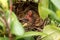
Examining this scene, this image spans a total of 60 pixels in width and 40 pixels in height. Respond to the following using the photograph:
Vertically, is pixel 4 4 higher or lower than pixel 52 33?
higher

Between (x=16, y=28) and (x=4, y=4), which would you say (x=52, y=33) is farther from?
(x=4, y=4)

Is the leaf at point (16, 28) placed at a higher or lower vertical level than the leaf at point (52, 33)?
higher

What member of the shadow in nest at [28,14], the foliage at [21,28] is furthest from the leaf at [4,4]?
the shadow in nest at [28,14]

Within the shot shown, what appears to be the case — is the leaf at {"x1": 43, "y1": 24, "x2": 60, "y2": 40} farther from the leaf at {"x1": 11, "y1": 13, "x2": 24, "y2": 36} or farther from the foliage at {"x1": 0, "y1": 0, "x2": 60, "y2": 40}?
the leaf at {"x1": 11, "y1": 13, "x2": 24, "y2": 36}

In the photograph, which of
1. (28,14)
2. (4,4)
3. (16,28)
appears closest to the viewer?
(16,28)

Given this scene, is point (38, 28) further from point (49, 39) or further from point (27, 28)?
point (49, 39)

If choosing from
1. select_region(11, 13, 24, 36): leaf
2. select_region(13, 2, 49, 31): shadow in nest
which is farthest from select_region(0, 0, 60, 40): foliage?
select_region(13, 2, 49, 31): shadow in nest

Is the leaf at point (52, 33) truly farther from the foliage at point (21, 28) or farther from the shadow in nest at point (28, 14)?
the shadow in nest at point (28, 14)

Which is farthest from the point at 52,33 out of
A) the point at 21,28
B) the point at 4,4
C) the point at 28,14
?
the point at 28,14

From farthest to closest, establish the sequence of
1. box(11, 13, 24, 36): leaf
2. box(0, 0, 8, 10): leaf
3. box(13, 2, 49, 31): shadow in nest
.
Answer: box(13, 2, 49, 31): shadow in nest, box(0, 0, 8, 10): leaf, box(11, 13, 24, 36): leaf

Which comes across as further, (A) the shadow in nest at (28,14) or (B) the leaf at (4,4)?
(A) the shadow in nest at (28,14)

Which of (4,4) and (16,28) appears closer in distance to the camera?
(16,28)
